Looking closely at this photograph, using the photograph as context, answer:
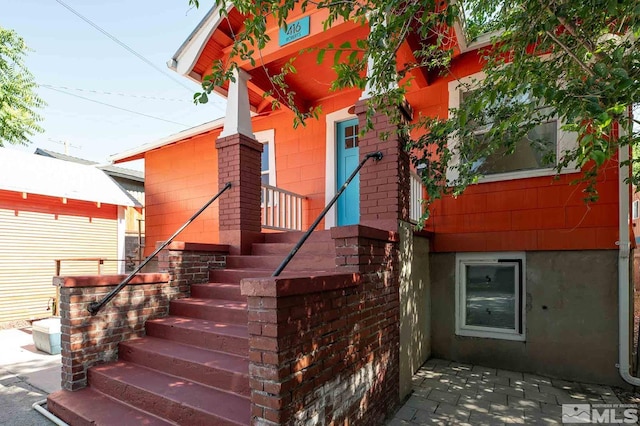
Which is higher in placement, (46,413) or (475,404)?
(46,413)

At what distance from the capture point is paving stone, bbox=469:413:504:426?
286 centimetres

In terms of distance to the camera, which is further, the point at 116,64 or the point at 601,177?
the point at 116,64

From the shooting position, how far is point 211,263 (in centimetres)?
394

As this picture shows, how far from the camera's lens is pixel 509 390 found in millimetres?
3514

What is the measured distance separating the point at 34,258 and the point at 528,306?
9.73 m

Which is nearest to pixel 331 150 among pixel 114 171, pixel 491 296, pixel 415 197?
pixel 415 197

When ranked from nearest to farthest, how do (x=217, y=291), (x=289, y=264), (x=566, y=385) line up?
1. (x=289, y=264)
2. (x=217, y=291)
3. (x=566, y=385)

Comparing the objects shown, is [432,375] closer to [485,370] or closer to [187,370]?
[485,370]

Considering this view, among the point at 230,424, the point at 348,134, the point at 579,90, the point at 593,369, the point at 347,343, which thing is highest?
the point at 348,134

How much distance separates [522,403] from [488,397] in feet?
1.01

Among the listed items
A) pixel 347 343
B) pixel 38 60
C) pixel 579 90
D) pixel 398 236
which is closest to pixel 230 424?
pixel 347 343

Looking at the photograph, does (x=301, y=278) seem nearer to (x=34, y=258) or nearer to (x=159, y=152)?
(x=159, y=152)

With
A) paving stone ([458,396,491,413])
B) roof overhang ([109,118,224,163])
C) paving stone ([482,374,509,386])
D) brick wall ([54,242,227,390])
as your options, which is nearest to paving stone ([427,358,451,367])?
paving stone ([482,374,509,386])

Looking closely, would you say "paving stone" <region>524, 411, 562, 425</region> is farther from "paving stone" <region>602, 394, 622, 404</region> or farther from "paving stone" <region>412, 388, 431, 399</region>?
"paving stone" <region>412, 388, 431, 399</region>
